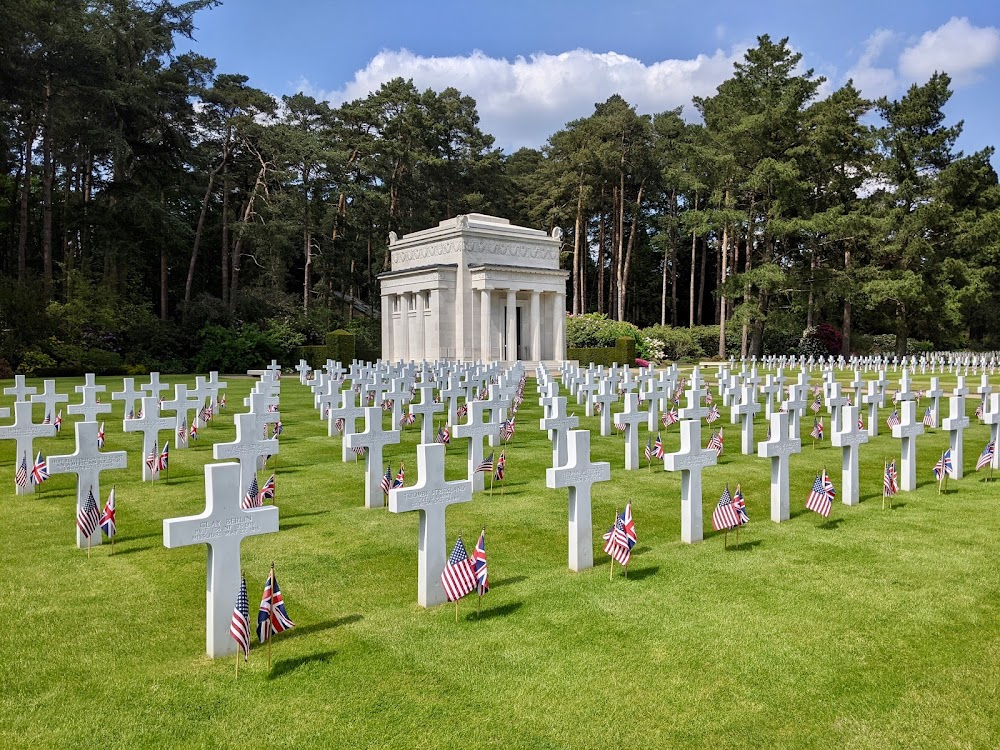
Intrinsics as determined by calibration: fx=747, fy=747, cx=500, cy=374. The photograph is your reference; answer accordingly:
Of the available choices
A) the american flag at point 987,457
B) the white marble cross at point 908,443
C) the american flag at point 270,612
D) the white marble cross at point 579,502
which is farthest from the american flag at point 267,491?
the american flag at point 987,457

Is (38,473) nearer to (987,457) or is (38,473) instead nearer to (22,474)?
(22,474)

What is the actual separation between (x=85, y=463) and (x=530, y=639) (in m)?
4.50

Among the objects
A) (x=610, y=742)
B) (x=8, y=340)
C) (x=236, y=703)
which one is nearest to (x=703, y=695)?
(x=610, y=742)

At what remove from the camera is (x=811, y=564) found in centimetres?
609

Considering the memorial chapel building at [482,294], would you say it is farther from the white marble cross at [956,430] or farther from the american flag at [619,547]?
the american flag at [619,547]

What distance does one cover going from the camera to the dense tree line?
33.3 meters

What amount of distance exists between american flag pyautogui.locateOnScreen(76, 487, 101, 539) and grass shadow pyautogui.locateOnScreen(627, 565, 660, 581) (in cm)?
455

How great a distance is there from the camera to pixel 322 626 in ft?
15.9

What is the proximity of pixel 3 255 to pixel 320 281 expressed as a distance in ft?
56.5

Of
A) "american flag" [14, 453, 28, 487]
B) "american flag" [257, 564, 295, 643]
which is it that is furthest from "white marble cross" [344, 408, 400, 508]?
"american flag" [14, 453, 28, 487]

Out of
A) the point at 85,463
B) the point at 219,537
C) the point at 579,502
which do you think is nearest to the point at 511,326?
the point at 85,463

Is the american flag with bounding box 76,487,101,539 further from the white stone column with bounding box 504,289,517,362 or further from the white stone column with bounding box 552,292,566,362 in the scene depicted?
the white stone column with bounding box 552,292,566,362

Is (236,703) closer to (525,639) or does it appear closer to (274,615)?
(274,615)

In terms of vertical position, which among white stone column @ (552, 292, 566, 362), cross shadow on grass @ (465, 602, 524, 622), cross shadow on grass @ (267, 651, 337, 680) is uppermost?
white stone column @ (552, 292, 566, 362)
